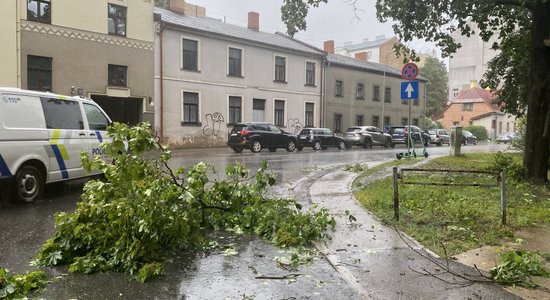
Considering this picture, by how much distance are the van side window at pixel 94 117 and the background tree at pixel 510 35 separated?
5.86 m

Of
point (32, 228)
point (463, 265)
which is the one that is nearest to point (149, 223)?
point (32, 228)

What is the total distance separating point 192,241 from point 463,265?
3067 millimetres

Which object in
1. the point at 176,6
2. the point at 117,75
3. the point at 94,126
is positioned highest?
the point at 176,6

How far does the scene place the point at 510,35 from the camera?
13477 mm

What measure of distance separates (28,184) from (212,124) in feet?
66.3

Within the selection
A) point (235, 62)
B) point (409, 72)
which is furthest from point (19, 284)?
point (235, 62)

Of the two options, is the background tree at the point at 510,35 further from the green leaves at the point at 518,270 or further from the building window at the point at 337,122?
the building window at the point at 337,122

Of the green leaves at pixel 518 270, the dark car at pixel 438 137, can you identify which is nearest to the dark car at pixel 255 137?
the green leaves at pixel 518 270

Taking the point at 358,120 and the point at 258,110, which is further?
the point at 358,120

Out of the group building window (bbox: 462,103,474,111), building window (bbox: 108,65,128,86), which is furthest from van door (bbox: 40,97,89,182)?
building window (bbox: 462,103,474,111)

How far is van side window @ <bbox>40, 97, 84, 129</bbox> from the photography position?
8219mm

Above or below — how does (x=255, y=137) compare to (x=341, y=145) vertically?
above

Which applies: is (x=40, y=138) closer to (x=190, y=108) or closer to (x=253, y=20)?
(x=190, y=108)

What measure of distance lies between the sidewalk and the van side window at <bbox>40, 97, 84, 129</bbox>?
5.48 m
